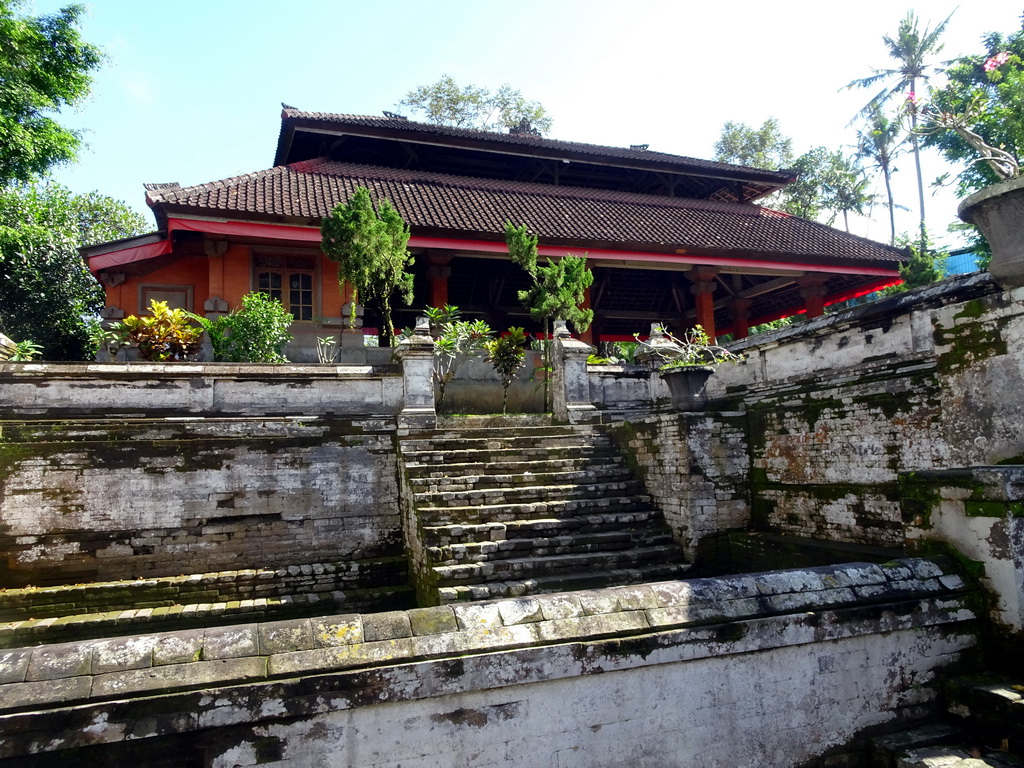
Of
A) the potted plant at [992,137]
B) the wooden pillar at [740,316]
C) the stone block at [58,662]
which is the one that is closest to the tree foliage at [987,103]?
the potted plant at [992,137]

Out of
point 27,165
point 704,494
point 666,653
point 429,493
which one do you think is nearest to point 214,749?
point 666,653

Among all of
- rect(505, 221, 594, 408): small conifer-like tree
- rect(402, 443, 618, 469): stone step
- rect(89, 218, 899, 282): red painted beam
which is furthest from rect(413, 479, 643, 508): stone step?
rect(89, 218, 899, 282): red painted beam

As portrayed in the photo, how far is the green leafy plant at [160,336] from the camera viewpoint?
848 centimetres

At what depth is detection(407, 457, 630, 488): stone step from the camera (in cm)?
715

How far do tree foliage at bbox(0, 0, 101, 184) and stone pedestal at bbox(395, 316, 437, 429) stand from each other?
31.9 feet

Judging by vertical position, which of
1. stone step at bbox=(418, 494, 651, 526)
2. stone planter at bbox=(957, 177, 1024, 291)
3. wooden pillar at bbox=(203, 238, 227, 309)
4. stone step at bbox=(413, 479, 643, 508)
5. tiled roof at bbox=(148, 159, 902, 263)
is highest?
tiled roof at bbox=(148, 159, 902, 263)

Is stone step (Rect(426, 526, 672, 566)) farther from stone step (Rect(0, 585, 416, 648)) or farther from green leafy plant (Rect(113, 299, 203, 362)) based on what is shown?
green leafy plant (Rect(113, 299, 203, 362))

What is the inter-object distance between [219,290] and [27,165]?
207 inches

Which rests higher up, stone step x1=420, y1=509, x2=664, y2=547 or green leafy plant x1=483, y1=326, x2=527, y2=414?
green leafy plant x1=483, y1=326, x2=527, y2=414

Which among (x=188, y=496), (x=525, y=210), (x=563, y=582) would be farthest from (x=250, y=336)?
(x=525, y=210)

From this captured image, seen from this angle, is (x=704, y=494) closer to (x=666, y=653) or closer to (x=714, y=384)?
(x=714, y=384)

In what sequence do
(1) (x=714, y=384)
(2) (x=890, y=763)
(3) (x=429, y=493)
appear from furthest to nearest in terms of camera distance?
(1) (x=714, y=384) < (3) (x=429, y=493) < (2) (x=890, y=763)

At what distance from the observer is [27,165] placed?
1253cm

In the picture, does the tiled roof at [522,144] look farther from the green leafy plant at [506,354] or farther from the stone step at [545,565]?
the stone step at [545,565]
